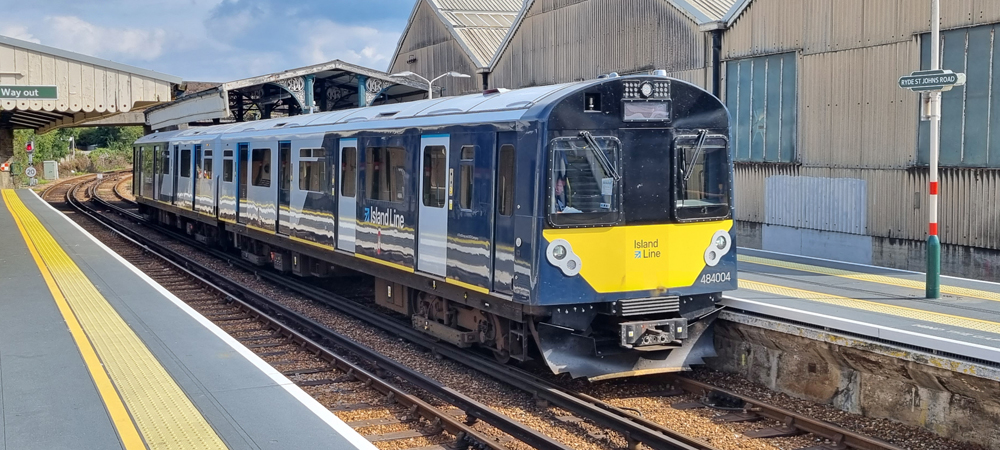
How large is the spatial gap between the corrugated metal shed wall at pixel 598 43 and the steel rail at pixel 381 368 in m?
10.8

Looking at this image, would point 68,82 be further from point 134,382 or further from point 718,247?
point 718,247

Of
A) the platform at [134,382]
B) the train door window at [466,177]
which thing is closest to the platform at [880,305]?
the train door window at [466,177]

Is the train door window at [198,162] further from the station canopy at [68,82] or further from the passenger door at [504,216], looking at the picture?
the passenger door at [504,216]

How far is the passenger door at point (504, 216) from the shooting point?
30.2 feet

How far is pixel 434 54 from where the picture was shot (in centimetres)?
3644

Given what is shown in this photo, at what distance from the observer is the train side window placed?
22719 millimetres

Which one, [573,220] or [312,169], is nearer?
[573,220]

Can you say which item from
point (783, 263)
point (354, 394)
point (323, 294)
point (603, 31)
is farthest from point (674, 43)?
point (354, 394)

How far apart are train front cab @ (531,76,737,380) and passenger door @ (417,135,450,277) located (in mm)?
1890

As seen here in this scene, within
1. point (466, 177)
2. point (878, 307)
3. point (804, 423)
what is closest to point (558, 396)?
point (804, 423)

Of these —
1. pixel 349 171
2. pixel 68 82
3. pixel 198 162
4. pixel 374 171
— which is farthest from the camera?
pixel 198 162

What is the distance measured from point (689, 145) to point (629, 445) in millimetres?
3345

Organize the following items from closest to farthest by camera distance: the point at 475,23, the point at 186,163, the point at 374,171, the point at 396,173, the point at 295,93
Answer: the point at 396,173
the point at 374,171
the point at 186,163
the point at 295,93
the point at 475,23

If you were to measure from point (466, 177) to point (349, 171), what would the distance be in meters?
3.61
